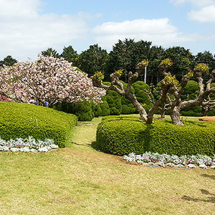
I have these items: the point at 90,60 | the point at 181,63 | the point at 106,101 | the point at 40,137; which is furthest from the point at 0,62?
the point at 40,137

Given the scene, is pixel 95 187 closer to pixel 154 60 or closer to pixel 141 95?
pixel 141 95

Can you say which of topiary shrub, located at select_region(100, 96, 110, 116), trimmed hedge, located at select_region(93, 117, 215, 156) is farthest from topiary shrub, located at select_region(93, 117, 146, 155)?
topiary shrub, located at select_region(100, 96, 110, 116)

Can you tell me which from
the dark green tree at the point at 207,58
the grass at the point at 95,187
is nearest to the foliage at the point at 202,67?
the grass at the point at 95,187

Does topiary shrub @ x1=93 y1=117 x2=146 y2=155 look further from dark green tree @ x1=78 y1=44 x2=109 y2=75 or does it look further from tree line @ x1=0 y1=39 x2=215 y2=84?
dark green tree @ x1=78 y1=44 x2=109 y2=75

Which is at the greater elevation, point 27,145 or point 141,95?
point 141,95

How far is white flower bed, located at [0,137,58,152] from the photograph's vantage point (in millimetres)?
7906

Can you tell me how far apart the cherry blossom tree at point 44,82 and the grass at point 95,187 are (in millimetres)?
7715

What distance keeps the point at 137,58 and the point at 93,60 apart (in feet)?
28.0

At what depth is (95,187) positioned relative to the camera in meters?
5.53

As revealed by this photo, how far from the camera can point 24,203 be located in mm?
4379

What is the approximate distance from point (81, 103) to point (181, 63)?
93.4ft

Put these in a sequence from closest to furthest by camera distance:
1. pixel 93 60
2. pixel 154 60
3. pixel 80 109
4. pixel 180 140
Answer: pixel 180 140 → pixel 80 109 → pixel 154 60 → pixel 93 60

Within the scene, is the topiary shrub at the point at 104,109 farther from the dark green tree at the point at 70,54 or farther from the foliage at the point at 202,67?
the dark green tree at the point at 70,54

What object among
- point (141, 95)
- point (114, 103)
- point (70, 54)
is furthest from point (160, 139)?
point (70, 54)
